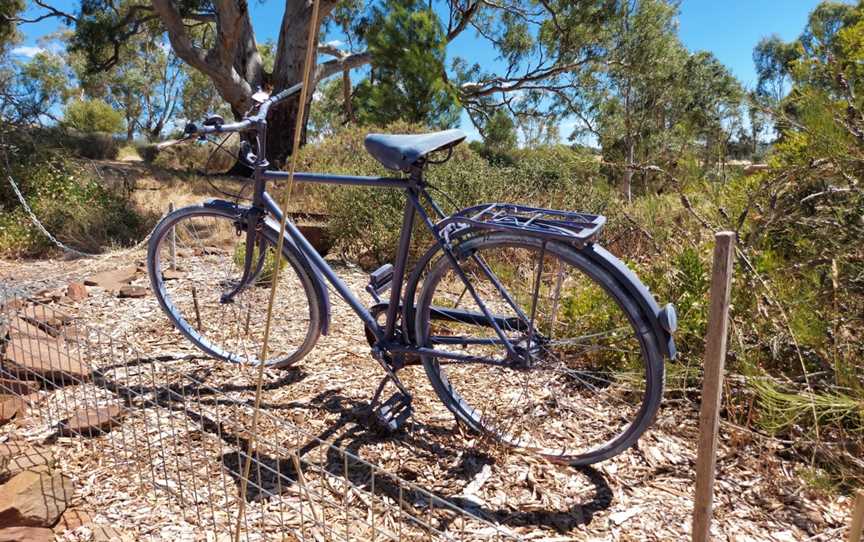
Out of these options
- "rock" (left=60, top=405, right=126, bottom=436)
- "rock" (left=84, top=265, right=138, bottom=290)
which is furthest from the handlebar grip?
"rock" (left=84, top=265, right=138, bottom=290)

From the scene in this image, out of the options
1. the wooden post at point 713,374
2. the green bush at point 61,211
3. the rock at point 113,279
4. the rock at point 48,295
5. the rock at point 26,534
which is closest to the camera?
the wooden post at point 713,374

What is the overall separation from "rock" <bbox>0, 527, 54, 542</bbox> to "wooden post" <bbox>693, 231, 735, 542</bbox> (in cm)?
173

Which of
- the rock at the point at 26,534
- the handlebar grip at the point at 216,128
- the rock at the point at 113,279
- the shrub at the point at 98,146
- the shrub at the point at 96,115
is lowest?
the rock at the point at 26,534

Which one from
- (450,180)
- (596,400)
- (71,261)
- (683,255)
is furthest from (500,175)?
(71,261)

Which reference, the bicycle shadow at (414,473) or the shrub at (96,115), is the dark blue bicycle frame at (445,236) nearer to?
the bicycle shadow at (414,473)

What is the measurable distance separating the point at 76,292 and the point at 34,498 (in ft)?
7.74

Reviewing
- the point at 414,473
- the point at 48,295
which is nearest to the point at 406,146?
the point at 414,473

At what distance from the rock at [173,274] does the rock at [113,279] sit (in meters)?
0.34

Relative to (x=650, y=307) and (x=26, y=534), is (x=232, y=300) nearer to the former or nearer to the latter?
(x=26, y=534)

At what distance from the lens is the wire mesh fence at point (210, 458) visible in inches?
68.7

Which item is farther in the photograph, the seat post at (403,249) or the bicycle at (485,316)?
the seat post at (403,249)

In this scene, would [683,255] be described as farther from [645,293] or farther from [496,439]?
[496,439]

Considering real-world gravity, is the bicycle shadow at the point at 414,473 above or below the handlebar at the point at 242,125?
below

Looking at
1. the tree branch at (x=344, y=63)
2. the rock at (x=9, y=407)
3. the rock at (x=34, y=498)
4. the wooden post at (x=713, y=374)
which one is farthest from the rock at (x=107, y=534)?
the tree branch at (x=344, y=63)
